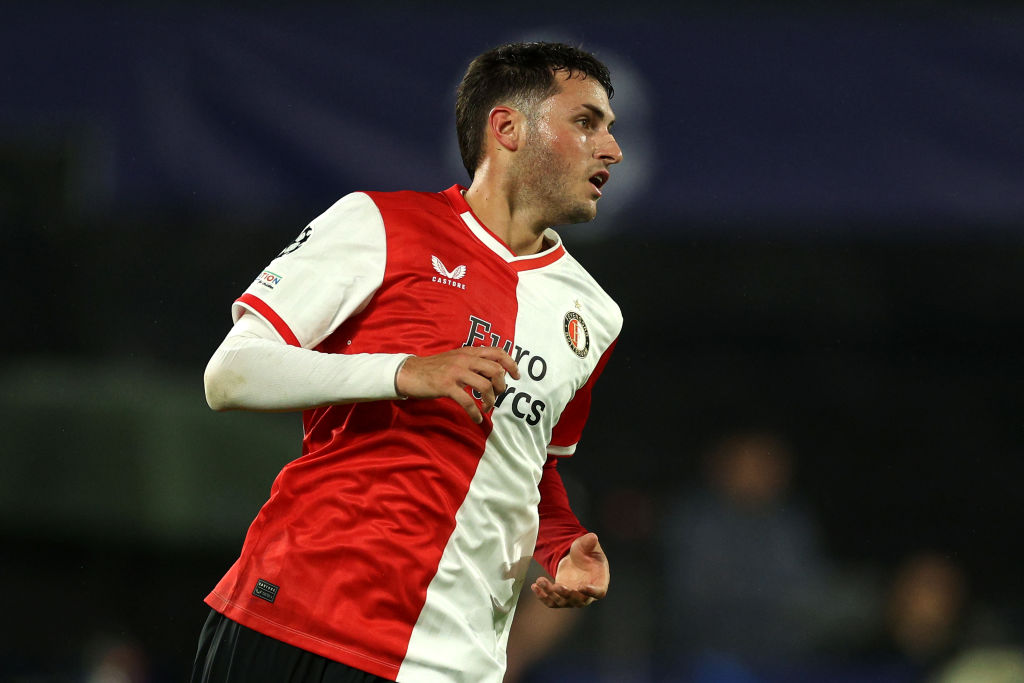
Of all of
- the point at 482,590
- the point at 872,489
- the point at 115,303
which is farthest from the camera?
the point at 872,489

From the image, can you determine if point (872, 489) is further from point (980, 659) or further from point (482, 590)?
point (482, 590)

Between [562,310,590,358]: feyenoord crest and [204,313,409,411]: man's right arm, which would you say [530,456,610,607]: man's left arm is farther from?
[204,313,409,411]: man's right arm

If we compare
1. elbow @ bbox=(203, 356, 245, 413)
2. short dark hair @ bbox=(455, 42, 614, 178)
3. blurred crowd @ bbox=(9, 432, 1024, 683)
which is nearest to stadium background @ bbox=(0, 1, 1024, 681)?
blurred crowd @ bbox=(9, 432, 1024, 683)

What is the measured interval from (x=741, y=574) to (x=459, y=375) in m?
3.28

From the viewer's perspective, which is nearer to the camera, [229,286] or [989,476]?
[229,286]

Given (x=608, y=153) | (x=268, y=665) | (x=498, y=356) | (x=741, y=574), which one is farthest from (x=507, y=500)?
(x=741, y=574)

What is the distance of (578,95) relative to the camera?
9.06 ft

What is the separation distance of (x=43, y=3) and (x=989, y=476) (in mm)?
5354

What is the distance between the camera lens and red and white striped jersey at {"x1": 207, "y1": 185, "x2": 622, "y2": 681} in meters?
2.24

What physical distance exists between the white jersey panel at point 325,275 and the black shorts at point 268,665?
552 millimetres

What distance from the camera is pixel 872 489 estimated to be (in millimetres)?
6754

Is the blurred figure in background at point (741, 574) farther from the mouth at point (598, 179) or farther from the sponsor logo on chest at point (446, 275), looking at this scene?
the sponsor logo on chest at point (446, 275)

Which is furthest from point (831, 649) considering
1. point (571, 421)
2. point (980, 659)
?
point (571, 421)

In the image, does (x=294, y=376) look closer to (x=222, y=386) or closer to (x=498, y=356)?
(x=222, y=386)
